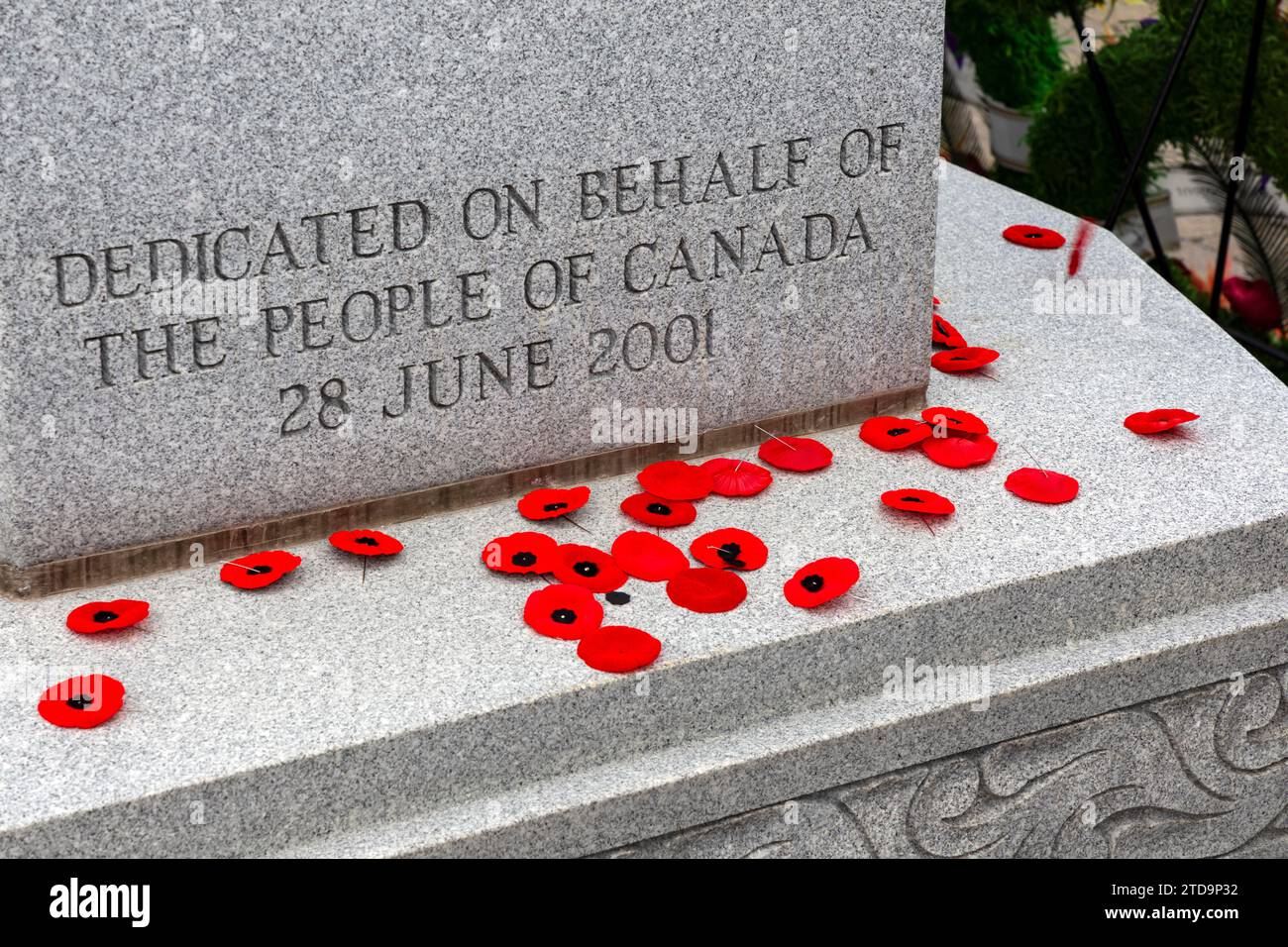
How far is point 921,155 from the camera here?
4137 millimetres

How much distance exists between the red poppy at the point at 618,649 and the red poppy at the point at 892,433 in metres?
0.94

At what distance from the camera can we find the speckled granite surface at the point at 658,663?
3281 mm

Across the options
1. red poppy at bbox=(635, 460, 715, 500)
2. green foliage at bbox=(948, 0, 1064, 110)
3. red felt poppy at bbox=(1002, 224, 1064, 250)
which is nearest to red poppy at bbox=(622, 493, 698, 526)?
red poppy at bbox=(635, 460, 715, 500)

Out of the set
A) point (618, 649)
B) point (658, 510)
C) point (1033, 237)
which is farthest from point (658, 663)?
point (1033, 237)

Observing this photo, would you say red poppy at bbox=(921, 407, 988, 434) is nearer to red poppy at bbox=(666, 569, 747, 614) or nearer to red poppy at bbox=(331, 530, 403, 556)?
red poppy at bbox=(666, 569, 747, 614)

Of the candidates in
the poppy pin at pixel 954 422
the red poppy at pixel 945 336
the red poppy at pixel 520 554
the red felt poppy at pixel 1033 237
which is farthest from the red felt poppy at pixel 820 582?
the red felt poppy at pixel 1033 237

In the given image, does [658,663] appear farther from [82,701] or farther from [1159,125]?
[1159,125]

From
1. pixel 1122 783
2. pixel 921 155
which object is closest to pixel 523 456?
pixel 921 155

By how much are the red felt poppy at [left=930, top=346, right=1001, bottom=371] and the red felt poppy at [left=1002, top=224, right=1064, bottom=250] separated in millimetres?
705

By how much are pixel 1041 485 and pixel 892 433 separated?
384 millimetres

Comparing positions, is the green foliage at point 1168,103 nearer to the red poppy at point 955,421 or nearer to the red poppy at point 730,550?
the red poppy at point 955,421

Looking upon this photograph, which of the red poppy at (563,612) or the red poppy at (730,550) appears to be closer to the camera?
the red poppy at (563,612)

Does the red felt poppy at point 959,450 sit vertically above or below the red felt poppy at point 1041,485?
above

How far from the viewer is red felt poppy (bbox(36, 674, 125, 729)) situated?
10.8ft
